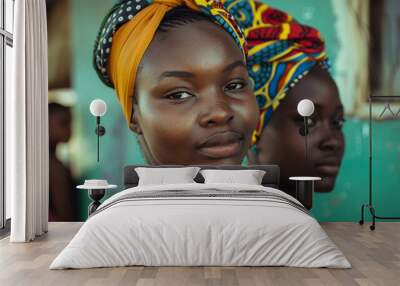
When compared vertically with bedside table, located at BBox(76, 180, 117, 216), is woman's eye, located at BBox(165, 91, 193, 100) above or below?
above

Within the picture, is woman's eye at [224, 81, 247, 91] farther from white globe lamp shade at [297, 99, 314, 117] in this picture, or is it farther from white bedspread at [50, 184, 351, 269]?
white bedspread at [50, 184, 351, 269]

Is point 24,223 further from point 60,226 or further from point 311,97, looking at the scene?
point 311,97

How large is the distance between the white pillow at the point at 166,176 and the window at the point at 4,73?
1.61m

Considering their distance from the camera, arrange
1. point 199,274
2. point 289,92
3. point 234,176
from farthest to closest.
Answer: point 289,92
point 234,176
point 199,274

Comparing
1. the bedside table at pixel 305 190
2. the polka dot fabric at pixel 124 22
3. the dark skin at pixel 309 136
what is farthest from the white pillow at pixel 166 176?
the polka dot fabric at pixel 124 22

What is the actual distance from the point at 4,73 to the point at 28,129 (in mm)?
1100

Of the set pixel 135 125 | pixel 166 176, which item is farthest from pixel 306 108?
pixel 135 125

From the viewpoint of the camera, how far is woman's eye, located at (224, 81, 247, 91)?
282 inches

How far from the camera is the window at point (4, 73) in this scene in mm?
6555

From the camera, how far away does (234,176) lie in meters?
6.54

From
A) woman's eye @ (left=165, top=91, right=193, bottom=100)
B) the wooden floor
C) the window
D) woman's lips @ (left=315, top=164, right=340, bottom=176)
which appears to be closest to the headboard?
woman's lips @ (left=315, top=164, right=340, bottom=176)

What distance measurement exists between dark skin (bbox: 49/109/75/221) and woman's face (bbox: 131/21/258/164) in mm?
1031

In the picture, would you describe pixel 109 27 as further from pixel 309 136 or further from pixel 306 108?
pixel 309 136

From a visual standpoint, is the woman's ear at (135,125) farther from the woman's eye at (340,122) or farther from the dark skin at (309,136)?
the woman's eye at (340,122)
